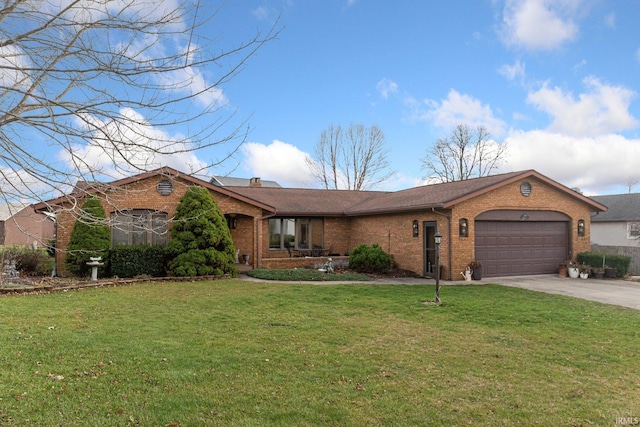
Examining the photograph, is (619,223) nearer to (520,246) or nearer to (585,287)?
(520,246)

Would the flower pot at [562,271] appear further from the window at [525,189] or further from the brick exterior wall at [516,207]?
the window at [525,189]

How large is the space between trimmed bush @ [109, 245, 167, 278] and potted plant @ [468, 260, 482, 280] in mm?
10814

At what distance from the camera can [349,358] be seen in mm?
5852

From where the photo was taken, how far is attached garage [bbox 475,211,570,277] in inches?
635

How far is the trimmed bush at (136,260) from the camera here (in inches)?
576

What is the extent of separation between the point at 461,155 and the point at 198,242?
3063 cm

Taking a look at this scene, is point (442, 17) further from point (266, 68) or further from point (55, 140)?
point (55, 140)

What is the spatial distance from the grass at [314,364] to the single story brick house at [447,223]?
5710mm

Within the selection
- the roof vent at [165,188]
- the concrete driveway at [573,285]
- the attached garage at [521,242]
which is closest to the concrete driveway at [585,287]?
the concrete driveway at [573,285]

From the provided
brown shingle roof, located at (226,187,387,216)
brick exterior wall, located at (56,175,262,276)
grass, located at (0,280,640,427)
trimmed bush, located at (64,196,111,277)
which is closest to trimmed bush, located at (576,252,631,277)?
grass, located at (0,280,640,427)

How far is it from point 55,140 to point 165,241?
1381 centimetres

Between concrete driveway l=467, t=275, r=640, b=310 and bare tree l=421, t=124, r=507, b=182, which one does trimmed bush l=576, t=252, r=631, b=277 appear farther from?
bare tree l=421, t=124, r=507, b=182

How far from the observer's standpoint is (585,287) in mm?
13672

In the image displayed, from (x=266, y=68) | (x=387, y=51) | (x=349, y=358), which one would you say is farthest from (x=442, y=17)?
(x=349, y=358)
